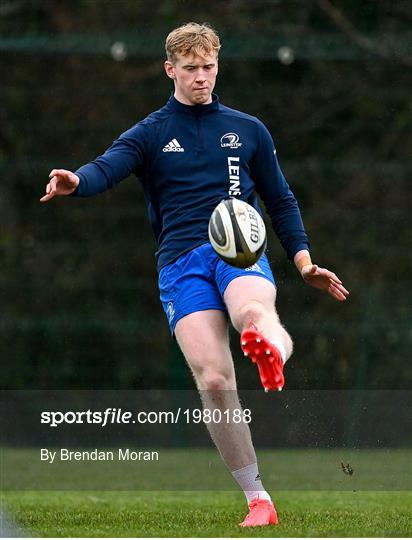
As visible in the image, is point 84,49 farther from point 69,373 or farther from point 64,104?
point 69,373

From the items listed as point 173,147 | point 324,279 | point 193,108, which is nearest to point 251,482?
point 324,279

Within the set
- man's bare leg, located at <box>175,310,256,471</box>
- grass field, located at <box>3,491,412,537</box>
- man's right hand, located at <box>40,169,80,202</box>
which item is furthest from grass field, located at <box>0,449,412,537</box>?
man's right hand, located at <box>40,169,80,202</box>

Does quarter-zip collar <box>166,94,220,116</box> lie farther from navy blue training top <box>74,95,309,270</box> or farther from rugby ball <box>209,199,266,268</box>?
rugby ball <box>209,199,266,268</box>

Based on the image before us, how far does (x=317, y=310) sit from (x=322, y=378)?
0.57 meters

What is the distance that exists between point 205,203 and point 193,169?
175 millimetres

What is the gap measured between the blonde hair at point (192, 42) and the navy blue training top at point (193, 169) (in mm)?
283

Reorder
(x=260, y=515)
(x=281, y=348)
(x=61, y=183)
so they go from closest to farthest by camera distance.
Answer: (x=281, y=348)
(x=61, y=183)
(x=260, y=515)

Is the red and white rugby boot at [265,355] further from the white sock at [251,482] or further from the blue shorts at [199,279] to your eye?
the white sock at [251,482]

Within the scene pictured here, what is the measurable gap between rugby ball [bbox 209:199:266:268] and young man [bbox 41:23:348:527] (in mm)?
170

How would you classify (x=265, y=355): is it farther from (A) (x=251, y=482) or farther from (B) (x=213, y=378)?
(A) (x=251, y=482)

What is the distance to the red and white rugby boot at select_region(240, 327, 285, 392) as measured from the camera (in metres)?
4.91

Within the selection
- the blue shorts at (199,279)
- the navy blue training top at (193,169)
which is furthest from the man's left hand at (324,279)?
the navy blue training top at (193,169)

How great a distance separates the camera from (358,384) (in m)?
10.6

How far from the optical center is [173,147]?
19.0ft
